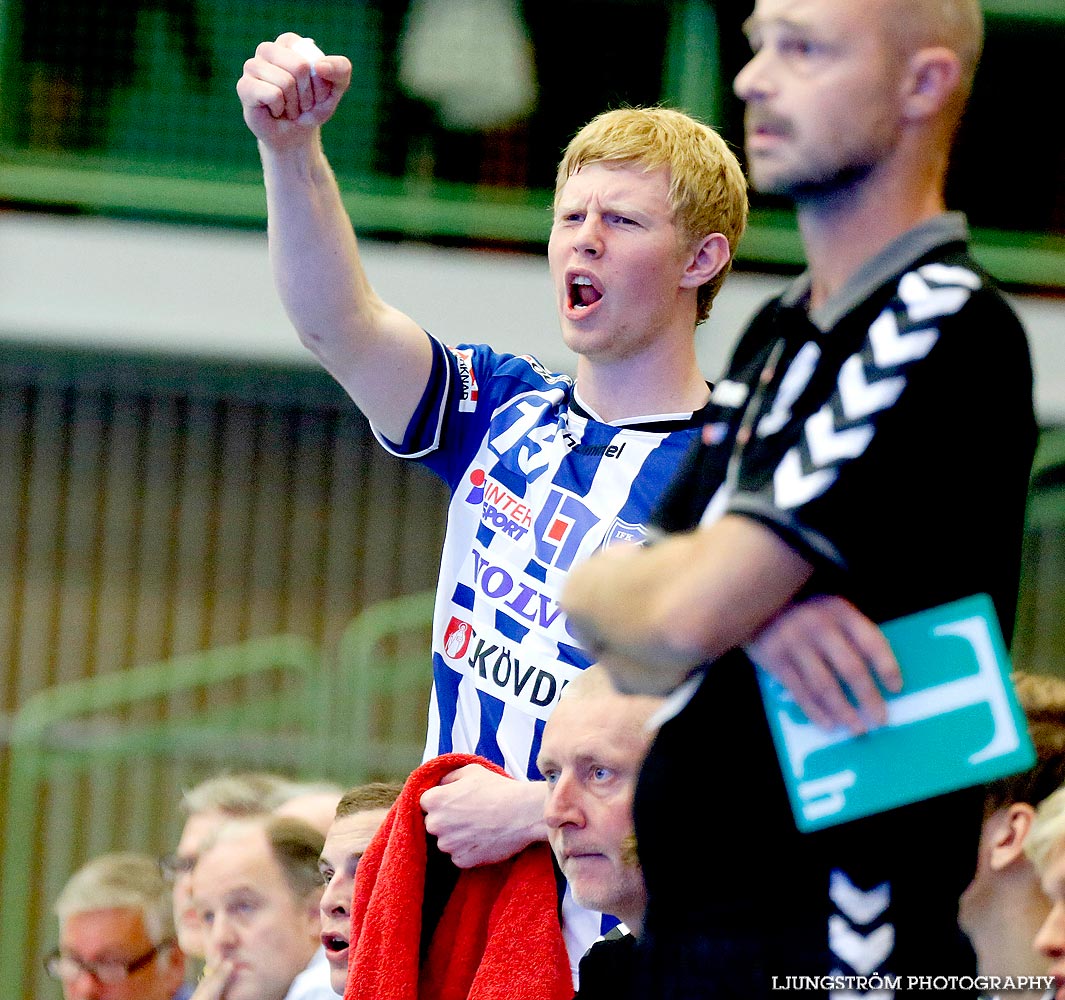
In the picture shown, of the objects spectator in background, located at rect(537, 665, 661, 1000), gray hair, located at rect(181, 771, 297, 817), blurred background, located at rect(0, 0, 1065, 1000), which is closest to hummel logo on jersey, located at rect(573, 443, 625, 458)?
spectator in background, located at rect(537, 665, 661, 1000)

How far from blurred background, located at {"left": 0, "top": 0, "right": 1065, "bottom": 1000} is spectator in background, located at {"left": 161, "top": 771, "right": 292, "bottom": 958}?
10.9ft

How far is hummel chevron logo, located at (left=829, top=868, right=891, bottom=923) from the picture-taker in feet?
4.17

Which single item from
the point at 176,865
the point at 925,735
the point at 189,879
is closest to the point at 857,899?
the point at 925,735

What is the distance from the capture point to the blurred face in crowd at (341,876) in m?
2.33

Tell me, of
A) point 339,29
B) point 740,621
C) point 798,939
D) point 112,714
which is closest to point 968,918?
point 798,939

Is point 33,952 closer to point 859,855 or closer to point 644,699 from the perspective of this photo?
point 644,699

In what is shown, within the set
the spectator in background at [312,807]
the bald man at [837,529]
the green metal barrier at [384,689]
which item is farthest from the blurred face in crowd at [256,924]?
the green metal barrier at [384,689]

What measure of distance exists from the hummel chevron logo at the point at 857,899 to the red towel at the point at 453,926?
26.8 inches

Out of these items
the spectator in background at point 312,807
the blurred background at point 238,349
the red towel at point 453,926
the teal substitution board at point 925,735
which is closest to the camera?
the teal substitution board at point 925,735

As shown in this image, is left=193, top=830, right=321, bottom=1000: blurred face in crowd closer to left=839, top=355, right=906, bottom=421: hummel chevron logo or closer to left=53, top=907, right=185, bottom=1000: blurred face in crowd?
left=53, top=907, right=185, bottom=1000: blurred face in crowd

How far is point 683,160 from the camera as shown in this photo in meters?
2.17

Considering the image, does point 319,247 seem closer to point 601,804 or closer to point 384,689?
point 601,804

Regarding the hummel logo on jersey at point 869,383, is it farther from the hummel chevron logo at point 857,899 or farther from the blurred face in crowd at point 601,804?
the blurred face in crowd at point 601,804

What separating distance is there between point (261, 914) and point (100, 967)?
0.87m
